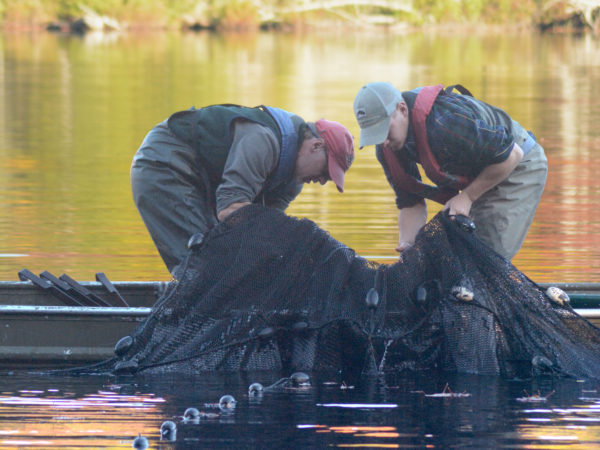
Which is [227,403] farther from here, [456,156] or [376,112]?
[456,156]

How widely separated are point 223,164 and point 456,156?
146 centimetres

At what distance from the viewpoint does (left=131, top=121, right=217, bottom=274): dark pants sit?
339 inches

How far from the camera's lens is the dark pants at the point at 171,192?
8602 millimetres

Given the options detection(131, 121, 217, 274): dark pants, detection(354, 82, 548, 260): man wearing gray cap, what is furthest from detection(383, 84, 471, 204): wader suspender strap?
detection(131, 121, 217, 274): dark pants

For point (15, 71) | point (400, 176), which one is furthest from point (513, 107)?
point (400, 176)

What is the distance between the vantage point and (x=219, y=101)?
30.7 meters

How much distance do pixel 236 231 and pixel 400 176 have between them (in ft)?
3.77

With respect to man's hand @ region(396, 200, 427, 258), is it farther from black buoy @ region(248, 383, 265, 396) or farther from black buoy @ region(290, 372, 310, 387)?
black buoy @ region(248, 383, 265, 396)

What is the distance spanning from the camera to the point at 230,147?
8.29 meters

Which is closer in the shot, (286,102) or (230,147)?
(230,147)

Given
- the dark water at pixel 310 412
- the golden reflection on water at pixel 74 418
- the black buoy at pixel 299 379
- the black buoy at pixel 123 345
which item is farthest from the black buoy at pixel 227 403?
the black buoy at pixel 123 345

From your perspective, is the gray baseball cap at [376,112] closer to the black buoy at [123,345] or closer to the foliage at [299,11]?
the black buoy at [123,345]

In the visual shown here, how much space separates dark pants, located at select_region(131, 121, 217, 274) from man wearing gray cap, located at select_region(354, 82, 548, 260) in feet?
4.01

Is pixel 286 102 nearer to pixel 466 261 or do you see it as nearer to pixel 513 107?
pixel 513 107
